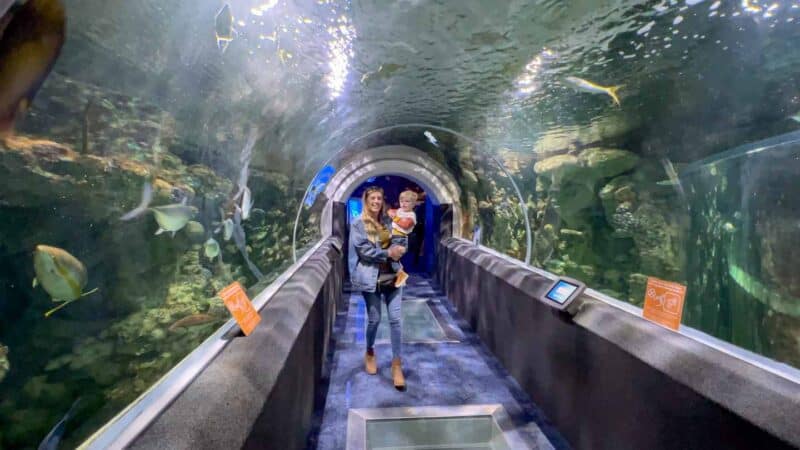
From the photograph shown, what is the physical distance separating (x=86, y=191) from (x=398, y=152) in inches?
319

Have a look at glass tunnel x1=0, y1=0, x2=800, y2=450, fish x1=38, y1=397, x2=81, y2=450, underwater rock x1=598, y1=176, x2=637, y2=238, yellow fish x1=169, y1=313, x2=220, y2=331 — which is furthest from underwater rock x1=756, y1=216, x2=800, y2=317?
fish x1=38, y1=397, x2=81, y2=450

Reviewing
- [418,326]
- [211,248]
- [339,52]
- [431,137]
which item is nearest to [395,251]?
[211,248]

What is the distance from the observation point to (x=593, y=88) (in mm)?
3766

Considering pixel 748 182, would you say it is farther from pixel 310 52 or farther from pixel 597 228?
pixel 310 52

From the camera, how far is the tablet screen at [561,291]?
3182 millimetres

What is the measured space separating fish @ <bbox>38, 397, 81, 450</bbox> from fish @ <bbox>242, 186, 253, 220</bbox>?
2316mm

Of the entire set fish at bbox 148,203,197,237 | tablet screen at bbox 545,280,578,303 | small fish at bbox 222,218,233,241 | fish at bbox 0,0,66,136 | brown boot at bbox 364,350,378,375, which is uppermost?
fish at bbox 0,0,66,136

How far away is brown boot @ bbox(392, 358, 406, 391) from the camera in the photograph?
13.7 ft

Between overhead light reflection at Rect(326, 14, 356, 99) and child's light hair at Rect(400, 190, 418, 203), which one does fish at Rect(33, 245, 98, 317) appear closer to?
overhead light reflection at Rect(326, 14, 356, 99)

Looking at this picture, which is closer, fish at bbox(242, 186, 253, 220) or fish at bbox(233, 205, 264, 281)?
fish at bbox(233, 205, 264, 281)

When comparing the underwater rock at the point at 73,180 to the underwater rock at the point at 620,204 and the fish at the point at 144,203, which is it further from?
the underwater rock at the point at 620,204

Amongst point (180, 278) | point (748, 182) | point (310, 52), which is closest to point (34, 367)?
point (180, 278)

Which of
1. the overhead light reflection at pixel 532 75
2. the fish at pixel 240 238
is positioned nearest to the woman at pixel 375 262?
the fish at pixel 240 238

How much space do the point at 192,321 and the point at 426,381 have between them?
2.97 metres
